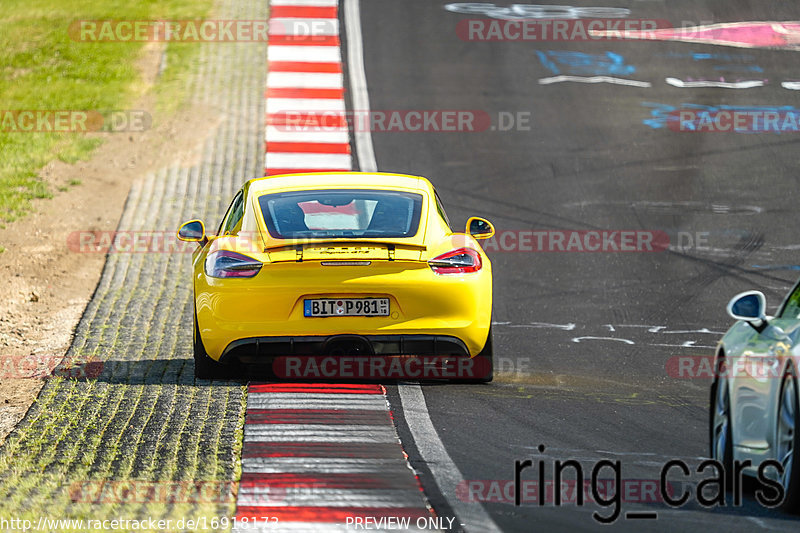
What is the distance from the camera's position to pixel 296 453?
696 cm

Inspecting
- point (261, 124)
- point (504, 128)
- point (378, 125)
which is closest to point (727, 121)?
point (504, 128)

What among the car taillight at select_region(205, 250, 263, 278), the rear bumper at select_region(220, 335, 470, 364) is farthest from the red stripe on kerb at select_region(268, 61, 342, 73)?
the rear bumper at select_region(220, 335, 470, 364)

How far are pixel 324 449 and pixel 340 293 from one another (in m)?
1.80

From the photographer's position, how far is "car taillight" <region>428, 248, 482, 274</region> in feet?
28.9

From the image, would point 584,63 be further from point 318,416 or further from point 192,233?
point 318,416

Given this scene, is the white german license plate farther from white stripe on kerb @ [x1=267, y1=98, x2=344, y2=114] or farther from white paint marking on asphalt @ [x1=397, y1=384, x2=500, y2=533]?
white stripe on kerb @ [x1=267, y1=98, x2=344, y2=114]

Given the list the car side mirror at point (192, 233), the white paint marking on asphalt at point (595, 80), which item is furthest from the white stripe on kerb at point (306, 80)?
the car side mirror at point (192, 233)

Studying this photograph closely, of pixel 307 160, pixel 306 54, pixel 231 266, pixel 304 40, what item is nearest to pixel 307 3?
pixel 304 40

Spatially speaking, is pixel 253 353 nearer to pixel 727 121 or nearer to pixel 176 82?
pixel 727 121

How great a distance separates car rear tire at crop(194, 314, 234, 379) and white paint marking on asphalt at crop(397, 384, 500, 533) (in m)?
1.23

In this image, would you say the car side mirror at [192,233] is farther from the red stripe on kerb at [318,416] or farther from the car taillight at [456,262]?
the red stripe on kerb at [318,416]

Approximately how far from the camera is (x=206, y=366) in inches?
358

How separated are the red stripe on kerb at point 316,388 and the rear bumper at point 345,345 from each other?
8.4 inches

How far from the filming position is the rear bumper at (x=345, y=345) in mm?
8750
